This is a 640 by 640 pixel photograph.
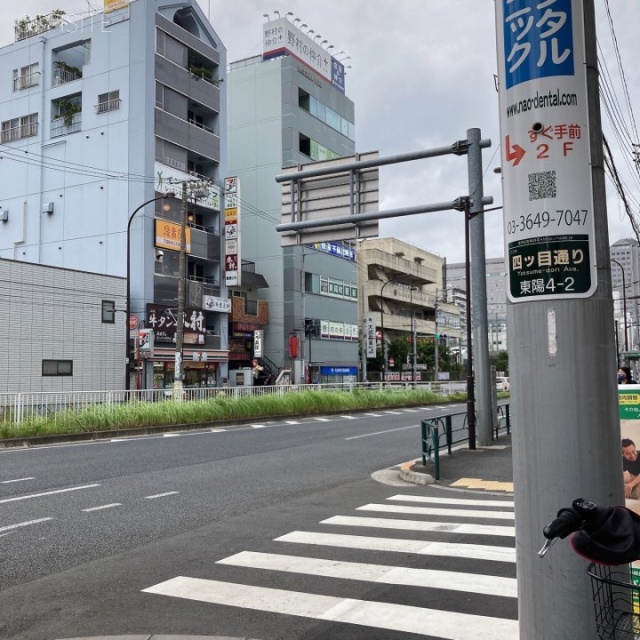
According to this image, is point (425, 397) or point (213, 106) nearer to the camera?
point (425, 397)

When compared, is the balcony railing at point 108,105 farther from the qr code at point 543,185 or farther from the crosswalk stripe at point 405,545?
the qr code at point 543,185

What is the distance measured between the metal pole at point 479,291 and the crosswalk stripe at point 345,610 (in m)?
11.5

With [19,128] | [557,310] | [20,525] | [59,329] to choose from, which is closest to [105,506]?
[20,525]

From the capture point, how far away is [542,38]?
2.86 m

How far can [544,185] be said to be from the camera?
2.82 meters

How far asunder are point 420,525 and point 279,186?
49.4 m

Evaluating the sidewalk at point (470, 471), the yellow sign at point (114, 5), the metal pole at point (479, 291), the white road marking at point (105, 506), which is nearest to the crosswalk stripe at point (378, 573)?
the white road marking at point (105, 506)

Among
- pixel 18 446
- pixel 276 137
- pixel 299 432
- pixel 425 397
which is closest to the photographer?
pixel 18 446

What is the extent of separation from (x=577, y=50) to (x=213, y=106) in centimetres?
4642

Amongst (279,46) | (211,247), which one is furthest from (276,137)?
(211,247)

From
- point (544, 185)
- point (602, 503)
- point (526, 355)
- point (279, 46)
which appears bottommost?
point (602, 503)

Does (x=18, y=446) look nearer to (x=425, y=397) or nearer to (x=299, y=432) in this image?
(x=299, y=432)

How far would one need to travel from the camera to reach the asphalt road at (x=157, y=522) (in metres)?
5.03

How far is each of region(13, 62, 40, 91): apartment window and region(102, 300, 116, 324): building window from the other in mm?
18259
